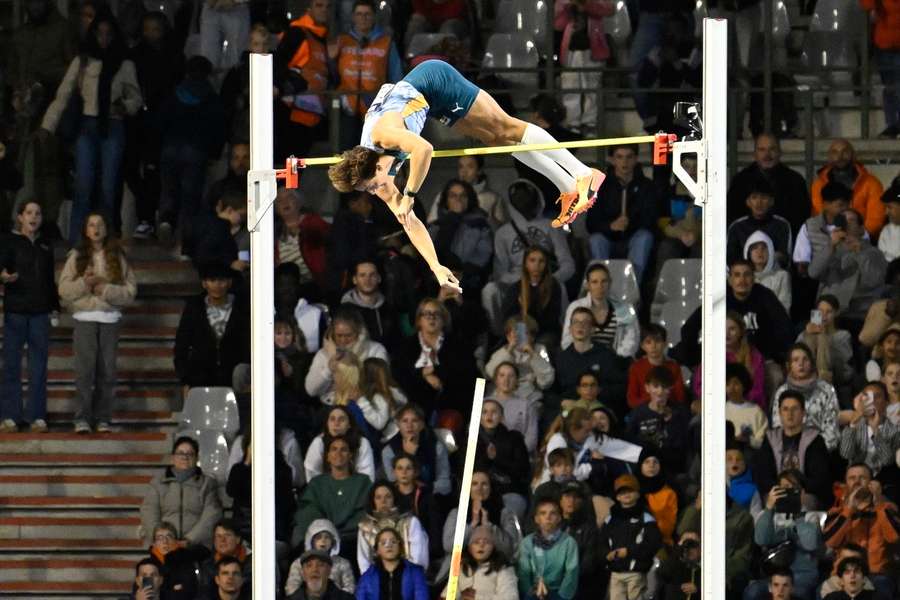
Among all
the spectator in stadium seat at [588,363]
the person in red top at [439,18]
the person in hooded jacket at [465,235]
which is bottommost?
the spectator in stadium seat at [588,363]

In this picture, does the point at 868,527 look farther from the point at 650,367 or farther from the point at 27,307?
the point at 27,307

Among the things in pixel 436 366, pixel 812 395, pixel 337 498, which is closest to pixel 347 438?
pixel 337 498

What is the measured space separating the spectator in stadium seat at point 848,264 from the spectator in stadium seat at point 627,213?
1.18 metres

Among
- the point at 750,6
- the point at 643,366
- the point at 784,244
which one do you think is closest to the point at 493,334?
the point at 643,366

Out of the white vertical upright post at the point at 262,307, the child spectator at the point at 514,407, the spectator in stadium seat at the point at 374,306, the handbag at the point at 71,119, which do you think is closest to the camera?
the white vertical upright post at the point at 262,307

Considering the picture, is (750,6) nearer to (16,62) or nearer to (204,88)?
(204,88)

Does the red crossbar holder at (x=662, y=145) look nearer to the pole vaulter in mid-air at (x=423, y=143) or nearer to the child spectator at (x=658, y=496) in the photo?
the pole vaulter in mid-air at (x=423, y=143)

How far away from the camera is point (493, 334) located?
1477cm

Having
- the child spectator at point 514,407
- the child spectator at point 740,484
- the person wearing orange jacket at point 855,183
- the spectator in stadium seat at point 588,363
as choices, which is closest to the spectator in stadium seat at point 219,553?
the child spectator at point 514,407

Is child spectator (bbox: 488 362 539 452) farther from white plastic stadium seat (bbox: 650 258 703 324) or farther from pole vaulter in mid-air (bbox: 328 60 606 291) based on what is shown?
pole vaulter in mid-air (bbox: 328 60 606 291)

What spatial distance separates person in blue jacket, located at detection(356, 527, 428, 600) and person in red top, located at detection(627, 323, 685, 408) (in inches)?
74.9

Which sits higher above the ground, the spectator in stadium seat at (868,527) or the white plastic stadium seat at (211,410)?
the white plastic stadium seat at (211,410)

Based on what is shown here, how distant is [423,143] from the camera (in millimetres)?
9922

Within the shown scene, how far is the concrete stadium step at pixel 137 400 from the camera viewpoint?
1577 centimetres
